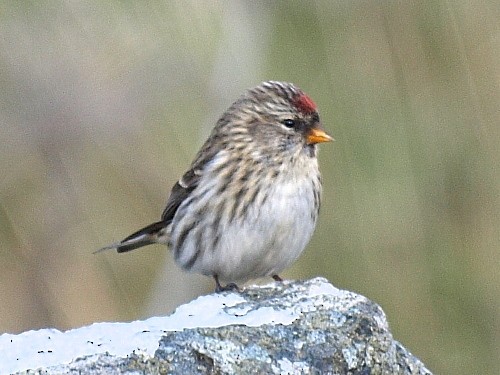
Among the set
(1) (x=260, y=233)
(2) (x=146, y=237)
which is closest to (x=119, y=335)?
(1) (x=260, y=233)

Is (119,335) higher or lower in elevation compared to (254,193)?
higher

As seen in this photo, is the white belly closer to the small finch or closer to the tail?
the small finch

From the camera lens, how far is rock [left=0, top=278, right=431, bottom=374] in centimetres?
273

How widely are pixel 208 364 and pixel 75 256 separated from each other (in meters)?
3.02

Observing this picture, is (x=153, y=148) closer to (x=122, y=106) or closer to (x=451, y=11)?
(x=122, y=106)

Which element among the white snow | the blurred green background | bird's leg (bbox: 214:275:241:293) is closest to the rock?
the white snow

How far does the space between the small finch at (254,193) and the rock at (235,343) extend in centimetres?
128

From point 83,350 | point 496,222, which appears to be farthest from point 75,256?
point 83,350

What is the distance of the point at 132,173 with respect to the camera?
5773 mm

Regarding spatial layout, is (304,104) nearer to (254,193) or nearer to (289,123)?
(289,123)

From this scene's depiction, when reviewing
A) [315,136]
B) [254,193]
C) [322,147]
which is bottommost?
[322,147]

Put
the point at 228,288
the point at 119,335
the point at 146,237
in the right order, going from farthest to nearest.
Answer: the point at 146,237 < the point at 228,288 < the point at 119,335

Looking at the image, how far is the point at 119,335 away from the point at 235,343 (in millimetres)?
254

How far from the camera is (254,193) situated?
4508mm
